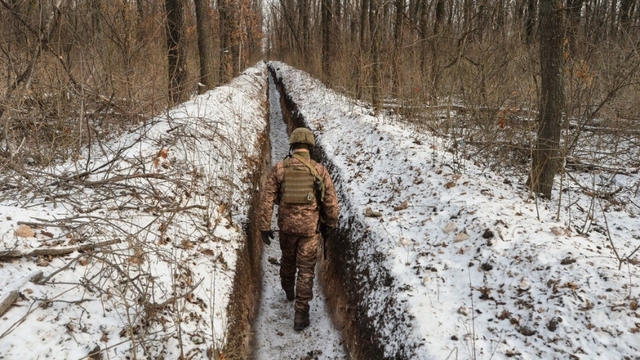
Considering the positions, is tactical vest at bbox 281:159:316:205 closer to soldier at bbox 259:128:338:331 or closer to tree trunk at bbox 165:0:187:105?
soldier at bbox 259:128:338:331

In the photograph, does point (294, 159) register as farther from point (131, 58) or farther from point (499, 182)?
point (131, 58)

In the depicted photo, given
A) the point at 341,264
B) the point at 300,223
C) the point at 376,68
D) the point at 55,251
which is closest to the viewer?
the point at 55,251

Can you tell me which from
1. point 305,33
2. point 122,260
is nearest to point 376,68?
point 122,260

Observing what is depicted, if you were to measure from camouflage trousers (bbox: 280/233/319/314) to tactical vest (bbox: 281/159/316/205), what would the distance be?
0.44 m

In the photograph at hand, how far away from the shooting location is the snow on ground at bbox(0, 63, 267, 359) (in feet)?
7.66

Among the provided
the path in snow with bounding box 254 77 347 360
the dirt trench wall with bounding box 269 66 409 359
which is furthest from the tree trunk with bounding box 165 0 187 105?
the path in snow with bounding box 254 77 347 360

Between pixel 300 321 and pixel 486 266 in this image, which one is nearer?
pixel 486 266

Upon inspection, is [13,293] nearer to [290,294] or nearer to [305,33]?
[290,294]

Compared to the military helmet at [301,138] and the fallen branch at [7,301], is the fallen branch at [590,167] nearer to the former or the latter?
the military helmet at [301,138]

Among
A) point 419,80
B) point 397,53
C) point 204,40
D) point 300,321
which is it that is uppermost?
point 204,40

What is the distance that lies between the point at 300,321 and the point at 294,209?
1.22 meters

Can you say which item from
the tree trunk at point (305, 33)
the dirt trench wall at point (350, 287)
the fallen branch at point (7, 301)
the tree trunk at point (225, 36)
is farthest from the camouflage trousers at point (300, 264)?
the tree trunk at point (305, 33)

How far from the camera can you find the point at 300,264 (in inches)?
165

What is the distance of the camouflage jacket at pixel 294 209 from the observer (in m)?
4.12
